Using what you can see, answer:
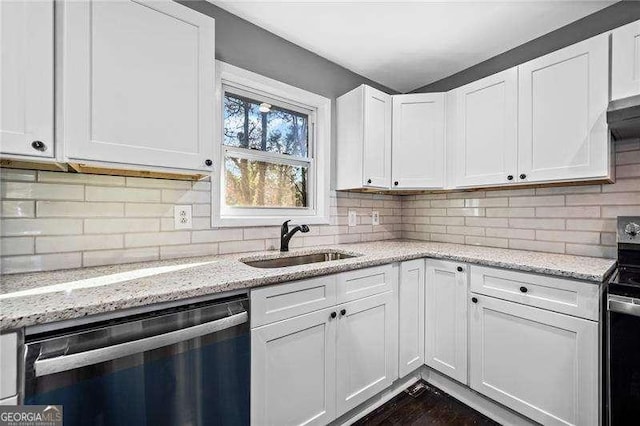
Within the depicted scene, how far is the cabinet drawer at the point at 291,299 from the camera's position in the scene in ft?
3.92

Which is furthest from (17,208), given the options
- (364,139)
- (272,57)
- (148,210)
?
(364,139)

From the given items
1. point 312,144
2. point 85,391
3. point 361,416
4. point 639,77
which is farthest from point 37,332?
point 639,77

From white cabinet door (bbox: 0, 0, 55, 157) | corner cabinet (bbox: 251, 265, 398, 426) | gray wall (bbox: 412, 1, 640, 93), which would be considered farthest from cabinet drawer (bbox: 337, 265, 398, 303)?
gray wall (bbox: 412, 1, 640, 93)

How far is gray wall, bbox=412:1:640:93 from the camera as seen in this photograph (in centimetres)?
165

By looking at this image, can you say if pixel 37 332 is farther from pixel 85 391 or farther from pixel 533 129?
pixel 533 129

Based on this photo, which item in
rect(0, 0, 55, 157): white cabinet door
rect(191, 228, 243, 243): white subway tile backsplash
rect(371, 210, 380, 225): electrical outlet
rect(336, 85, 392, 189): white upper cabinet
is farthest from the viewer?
rect(371, 210, 380, 225): electrical outlet

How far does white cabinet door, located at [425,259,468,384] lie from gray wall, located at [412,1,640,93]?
61.8 inches

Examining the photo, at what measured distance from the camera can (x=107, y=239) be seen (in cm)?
138

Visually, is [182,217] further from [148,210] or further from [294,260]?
[294,260]

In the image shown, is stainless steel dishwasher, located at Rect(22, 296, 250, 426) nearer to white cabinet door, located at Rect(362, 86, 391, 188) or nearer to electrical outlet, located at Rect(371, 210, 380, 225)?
white cabinet door, located at Rect(362, 86, 391, 188)

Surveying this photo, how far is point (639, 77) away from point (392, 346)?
1.87 metres

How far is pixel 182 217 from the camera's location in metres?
1.59

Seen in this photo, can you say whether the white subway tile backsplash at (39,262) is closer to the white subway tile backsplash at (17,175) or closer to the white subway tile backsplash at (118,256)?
the white subway tile backsplash at (118,256)

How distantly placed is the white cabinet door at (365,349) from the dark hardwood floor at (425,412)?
151 mm
